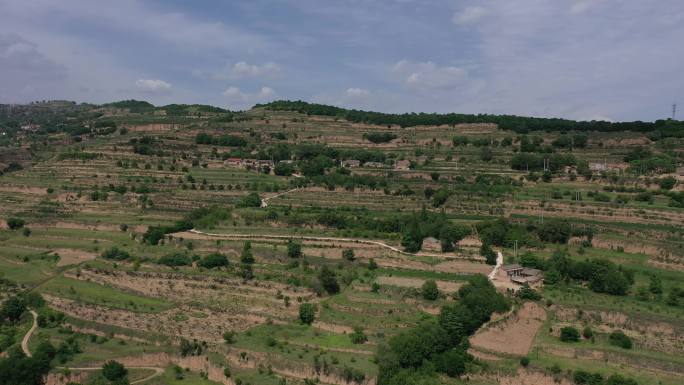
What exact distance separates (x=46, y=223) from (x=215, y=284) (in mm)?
27756

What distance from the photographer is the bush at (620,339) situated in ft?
95.6

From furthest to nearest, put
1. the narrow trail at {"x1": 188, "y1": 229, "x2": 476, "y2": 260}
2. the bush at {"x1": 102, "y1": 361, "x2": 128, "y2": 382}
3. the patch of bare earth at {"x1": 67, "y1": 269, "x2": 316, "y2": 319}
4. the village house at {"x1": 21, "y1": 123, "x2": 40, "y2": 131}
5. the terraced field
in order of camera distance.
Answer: the village house at {"x1": 21, "y1": 123, "x2": 40, "y2": 131}
the narrow trail at {"x1": 188, "y1": 229, "x2": 476, "y2": 260}
the patch of bare earth at {"x1": 67, "y1": 269, "x2": 316, "y2": 319}
the terraced field
the bush at {"x1": 102, "y1": 361, "x2": 128, "y2": 382}

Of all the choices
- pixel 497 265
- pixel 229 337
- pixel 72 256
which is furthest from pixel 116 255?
pixel 497 265

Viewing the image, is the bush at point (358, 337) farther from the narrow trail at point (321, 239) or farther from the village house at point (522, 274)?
the narrow trail at point (321, 239)

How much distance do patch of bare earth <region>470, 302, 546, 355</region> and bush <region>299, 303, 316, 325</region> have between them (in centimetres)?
982

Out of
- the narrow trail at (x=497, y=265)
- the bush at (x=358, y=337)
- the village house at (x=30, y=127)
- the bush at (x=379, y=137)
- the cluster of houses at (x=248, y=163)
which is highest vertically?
the village house at (x=30, y=127)

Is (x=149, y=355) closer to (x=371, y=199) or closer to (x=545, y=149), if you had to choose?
(x=371, y=199)

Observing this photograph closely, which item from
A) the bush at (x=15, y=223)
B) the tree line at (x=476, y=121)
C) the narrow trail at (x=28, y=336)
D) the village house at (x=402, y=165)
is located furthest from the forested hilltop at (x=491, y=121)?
the narrow trail at (x=28, y=336)

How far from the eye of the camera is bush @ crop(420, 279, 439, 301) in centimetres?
3506

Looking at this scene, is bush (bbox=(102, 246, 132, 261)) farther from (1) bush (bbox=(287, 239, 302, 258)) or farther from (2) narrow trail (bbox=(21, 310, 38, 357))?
(1) bush (bbox=(287, 239, 302, 258))

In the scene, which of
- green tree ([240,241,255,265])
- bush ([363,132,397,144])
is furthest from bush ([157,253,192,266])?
bush ([363,132,397,144])

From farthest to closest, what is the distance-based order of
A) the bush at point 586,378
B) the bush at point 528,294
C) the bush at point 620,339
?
the bush at point 528,294 < the bush at point 620,339 < the bush at point 586,378

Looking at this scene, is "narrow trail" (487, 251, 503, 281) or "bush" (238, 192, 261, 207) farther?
"bush" (238, 192, 261, 207)

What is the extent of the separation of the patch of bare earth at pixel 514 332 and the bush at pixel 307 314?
9.82 m
